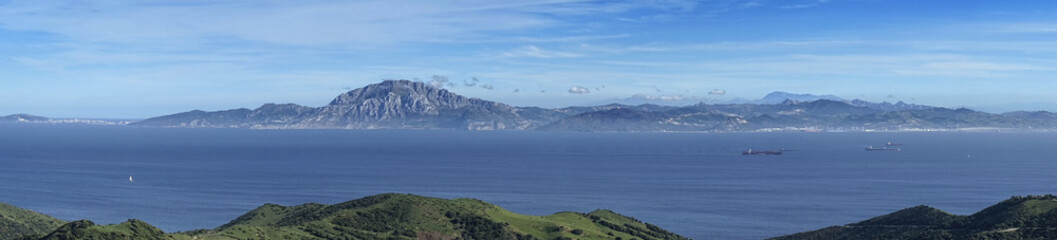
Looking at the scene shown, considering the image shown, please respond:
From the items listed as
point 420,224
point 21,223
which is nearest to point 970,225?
point 420,224

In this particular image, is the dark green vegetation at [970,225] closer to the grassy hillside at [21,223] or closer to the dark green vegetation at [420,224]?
the dark green vegetation at [420,224]

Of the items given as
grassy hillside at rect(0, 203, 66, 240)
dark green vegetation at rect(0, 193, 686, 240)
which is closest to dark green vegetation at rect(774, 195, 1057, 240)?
dark green vegetation at rect(0, 193, 686, 240)

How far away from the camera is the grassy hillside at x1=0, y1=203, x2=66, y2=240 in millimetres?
163875

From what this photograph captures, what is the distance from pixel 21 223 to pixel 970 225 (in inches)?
5961

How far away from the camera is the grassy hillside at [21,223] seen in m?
164

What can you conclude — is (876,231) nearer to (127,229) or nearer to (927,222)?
(927,222)

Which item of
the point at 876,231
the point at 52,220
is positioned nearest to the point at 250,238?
the point at 52,220

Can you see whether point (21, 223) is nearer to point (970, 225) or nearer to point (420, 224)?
point (420, 224)

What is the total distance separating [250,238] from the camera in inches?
5202

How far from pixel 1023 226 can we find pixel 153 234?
115m

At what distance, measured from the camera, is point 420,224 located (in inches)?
6250

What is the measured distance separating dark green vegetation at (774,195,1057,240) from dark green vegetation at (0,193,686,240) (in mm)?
32710

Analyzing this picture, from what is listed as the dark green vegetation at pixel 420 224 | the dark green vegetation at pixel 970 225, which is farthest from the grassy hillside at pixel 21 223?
the dark green vegetation at pixel 970 225

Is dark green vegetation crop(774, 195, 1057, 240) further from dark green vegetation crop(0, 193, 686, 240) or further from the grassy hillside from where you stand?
the grassy hillside
